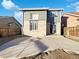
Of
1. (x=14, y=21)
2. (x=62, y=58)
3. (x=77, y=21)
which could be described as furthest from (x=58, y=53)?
(x=14, y=21)

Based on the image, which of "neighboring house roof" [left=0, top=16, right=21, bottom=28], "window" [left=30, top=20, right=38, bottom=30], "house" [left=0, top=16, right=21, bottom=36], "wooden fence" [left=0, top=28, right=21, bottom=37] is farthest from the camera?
"neighboring house roof" [left=0, top=16, right=21, bottom=28]

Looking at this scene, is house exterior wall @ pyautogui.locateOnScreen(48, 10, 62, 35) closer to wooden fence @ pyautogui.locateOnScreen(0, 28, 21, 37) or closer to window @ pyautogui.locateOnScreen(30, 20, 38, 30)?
window @ pyautogui.locateOnScreen(30, 20, 38, 30)

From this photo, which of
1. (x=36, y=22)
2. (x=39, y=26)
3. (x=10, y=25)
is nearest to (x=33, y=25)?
(x=36, y=22)

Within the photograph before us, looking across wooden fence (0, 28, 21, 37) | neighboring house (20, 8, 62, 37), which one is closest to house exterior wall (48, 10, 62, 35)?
neighboring house (20, 8, 62, 37)

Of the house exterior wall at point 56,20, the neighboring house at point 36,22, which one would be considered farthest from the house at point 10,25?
the house exterior wall at point 56,20

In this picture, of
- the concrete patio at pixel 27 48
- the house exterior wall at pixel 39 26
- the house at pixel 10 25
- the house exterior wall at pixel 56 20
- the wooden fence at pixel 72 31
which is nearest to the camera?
the concrete patio at pixel 27 48

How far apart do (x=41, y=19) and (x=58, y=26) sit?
3.60 m

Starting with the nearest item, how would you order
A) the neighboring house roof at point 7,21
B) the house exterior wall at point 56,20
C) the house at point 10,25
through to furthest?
the house at point 10,25, the house exterior wall at point 56,20, the neighboring house roof at point 7,21

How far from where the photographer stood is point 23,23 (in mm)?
28234

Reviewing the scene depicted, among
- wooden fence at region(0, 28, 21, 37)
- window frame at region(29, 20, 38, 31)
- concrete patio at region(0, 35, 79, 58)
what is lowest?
concrete patio at region(0, 35, 79, 58)

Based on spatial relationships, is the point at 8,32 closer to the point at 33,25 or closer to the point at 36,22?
the point at 33,25

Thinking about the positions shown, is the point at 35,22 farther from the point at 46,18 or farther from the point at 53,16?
the point at 53,16

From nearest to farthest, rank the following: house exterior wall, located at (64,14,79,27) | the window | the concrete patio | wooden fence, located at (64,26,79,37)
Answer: the concrete patio, wooden fence, located at (64,26,79,37), the window, house exterior wall, located at (64,14,79,27)

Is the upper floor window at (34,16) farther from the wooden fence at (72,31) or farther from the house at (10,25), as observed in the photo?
the wooden fence at (72,31)
